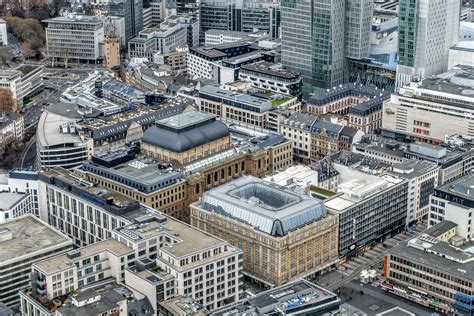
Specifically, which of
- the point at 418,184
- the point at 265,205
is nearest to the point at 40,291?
the point at 265,205

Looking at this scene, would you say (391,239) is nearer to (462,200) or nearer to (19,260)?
(462,200)

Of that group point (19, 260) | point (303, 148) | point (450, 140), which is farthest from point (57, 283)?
point (450, 140)

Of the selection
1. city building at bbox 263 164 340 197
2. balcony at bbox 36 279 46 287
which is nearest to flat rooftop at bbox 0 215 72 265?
balcony at bbox 36 279 46 287

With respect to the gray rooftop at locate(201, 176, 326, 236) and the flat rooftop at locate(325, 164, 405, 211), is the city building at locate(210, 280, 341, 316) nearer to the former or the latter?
the gray rooftop at locate(201, 176, 326, 236)

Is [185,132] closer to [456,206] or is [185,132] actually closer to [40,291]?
[456,206]

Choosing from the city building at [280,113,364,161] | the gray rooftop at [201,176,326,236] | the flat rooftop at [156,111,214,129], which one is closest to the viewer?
the gray rooftop at [201,176,326,236]

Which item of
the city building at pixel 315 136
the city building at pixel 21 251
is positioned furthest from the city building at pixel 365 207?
the city building at pixel 21 251
